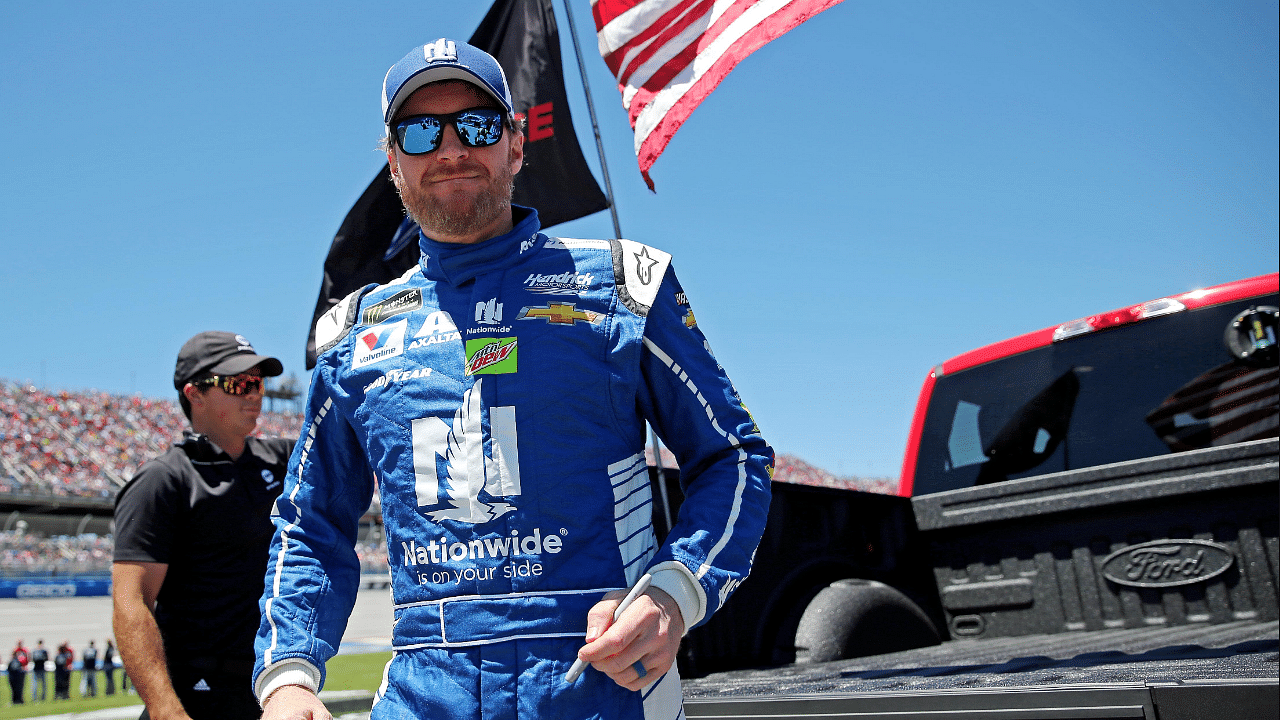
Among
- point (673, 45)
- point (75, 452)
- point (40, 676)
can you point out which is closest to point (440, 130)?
point (673, 45)

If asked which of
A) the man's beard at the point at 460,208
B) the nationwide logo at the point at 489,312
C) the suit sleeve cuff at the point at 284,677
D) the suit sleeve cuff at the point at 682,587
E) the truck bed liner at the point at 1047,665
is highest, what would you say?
the man's beard at the point at 460,208

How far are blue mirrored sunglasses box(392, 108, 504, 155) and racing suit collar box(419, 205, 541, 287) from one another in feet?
0.53

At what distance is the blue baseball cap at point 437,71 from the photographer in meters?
1.64

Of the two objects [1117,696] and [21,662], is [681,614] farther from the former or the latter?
[21,662]

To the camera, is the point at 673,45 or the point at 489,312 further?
the point at 673,45

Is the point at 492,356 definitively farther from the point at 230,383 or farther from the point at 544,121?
the point at 544,121

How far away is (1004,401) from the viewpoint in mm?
Answer: 4223

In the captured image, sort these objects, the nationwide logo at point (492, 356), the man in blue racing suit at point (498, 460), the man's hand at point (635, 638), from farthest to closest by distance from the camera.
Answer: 1. the nationwide logo at point (492, 356)
2. the man in blue racing suit at point (498, 460)
3. the man's hand at point (635, 638)

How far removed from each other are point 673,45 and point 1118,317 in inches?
83.9

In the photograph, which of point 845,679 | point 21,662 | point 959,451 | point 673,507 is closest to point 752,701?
point 845,679

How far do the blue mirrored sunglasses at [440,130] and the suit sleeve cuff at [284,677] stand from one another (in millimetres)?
847

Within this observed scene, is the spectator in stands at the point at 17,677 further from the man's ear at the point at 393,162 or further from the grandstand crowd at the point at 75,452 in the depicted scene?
the grandstand crowd at the point at 75,452

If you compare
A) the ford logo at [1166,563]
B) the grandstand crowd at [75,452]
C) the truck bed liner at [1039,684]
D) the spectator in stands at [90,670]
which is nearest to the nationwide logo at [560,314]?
the truck bed liner at [1039,684]

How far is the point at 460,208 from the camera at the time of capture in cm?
163
